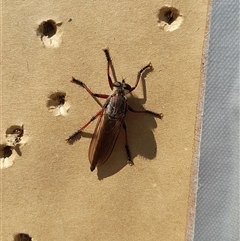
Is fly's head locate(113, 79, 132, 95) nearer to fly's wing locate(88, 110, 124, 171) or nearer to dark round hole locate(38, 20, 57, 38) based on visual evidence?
Result: fly's wing locate(88, 110, 124, 171)

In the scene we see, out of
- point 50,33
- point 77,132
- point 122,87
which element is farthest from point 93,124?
point 50,33

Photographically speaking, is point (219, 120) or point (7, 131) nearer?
point (219, 120)

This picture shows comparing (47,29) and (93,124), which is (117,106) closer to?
(93,124)

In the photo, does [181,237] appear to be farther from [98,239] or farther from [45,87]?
[45,87]

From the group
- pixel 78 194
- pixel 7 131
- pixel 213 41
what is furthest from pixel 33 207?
pixel 213 41

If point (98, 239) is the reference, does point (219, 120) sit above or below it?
above

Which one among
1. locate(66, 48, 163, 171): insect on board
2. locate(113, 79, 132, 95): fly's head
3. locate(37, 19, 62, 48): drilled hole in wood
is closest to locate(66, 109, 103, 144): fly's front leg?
locate(66, 48, 163, 171): insect on board

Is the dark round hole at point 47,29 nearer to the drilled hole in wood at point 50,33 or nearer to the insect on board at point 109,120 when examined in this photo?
the drilled hole in wood at point 50,33
